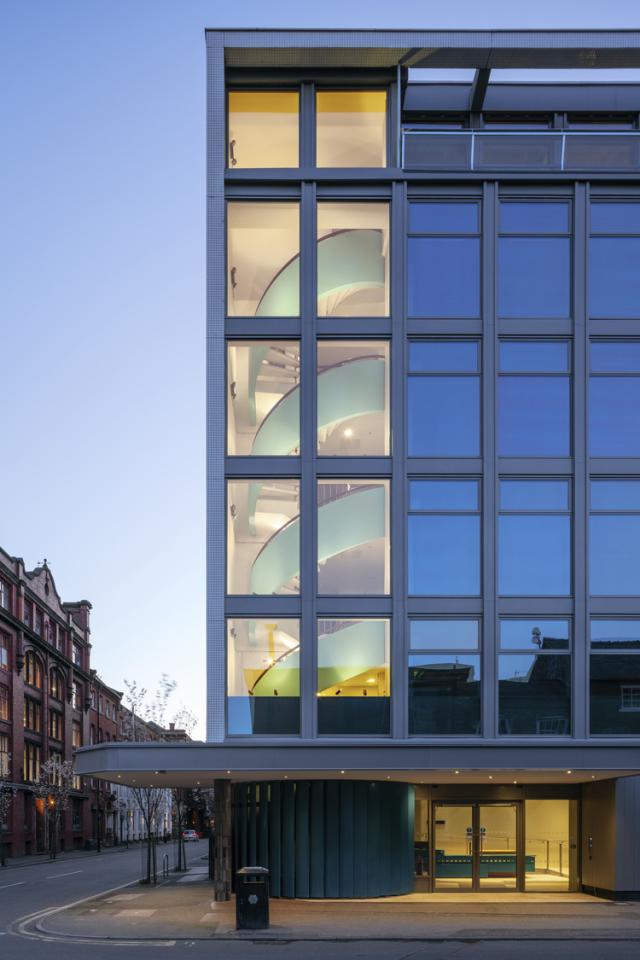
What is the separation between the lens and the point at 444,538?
25781 mm

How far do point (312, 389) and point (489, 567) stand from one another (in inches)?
244

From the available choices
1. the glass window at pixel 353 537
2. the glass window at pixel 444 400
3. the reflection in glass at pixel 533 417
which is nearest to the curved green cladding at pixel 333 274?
the glass window at pixel 444 400

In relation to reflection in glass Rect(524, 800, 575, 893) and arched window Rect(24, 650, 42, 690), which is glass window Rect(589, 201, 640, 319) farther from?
arched window Rect(24, 650, 42, 690)

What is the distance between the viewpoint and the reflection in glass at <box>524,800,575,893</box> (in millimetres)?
27938

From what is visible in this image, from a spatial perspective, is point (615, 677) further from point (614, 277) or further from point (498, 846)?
point (614, 277)

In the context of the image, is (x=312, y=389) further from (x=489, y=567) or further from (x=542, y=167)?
(x=542, y=167)

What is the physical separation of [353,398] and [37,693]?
190ft

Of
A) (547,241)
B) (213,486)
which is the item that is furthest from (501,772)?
(547,241)

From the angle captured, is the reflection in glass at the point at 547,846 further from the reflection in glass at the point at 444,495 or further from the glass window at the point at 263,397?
the glass window at the point at 263,397

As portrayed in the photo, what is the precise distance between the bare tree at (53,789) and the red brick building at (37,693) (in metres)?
0.80

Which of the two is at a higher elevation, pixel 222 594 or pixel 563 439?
pixel 563 439

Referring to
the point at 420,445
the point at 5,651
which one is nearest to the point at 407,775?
the point at 420,445

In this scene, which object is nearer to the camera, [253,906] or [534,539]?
[253,906]

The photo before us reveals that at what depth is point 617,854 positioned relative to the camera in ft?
84.4
